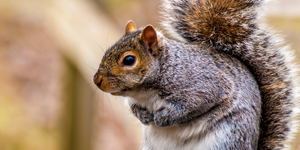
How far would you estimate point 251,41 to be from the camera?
139 centimetres

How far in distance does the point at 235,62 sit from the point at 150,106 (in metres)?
0.41

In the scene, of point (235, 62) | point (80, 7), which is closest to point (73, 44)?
point (80, 7)

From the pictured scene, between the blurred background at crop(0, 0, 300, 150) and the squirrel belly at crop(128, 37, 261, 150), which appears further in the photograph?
the blurred background at crop(0, 0, 300, 150)

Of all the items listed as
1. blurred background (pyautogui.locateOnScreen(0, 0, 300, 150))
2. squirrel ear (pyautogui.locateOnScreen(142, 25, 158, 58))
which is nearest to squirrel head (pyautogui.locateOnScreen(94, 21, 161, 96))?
squirrel ear (pyautogui.locateOnScreen(142, 25, 158, 58))

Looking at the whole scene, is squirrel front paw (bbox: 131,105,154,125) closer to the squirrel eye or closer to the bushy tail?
the squirrel eye

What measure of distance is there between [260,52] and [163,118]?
1.75 ft

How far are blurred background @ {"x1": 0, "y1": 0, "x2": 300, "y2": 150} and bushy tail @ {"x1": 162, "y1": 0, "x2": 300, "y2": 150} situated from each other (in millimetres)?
138

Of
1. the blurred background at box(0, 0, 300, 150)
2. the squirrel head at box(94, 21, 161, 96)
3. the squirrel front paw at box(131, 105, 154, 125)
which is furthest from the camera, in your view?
the blurred background at box(0, 0, 300, 150)

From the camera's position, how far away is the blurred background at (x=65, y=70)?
6.77ft

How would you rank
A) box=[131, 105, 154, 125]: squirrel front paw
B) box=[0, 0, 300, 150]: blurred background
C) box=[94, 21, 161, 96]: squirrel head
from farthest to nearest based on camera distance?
box=[0, 0, 300, 150]: blurred background
box=[131, 105, 154, 125]: squirrel front paw
box=[94, 21, 161, 96]: squirrel head

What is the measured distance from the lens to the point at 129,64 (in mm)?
1220

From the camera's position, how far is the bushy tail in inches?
54.7

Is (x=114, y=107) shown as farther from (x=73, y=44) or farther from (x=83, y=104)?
(x=73, y=44)

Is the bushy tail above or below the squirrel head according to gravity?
below
